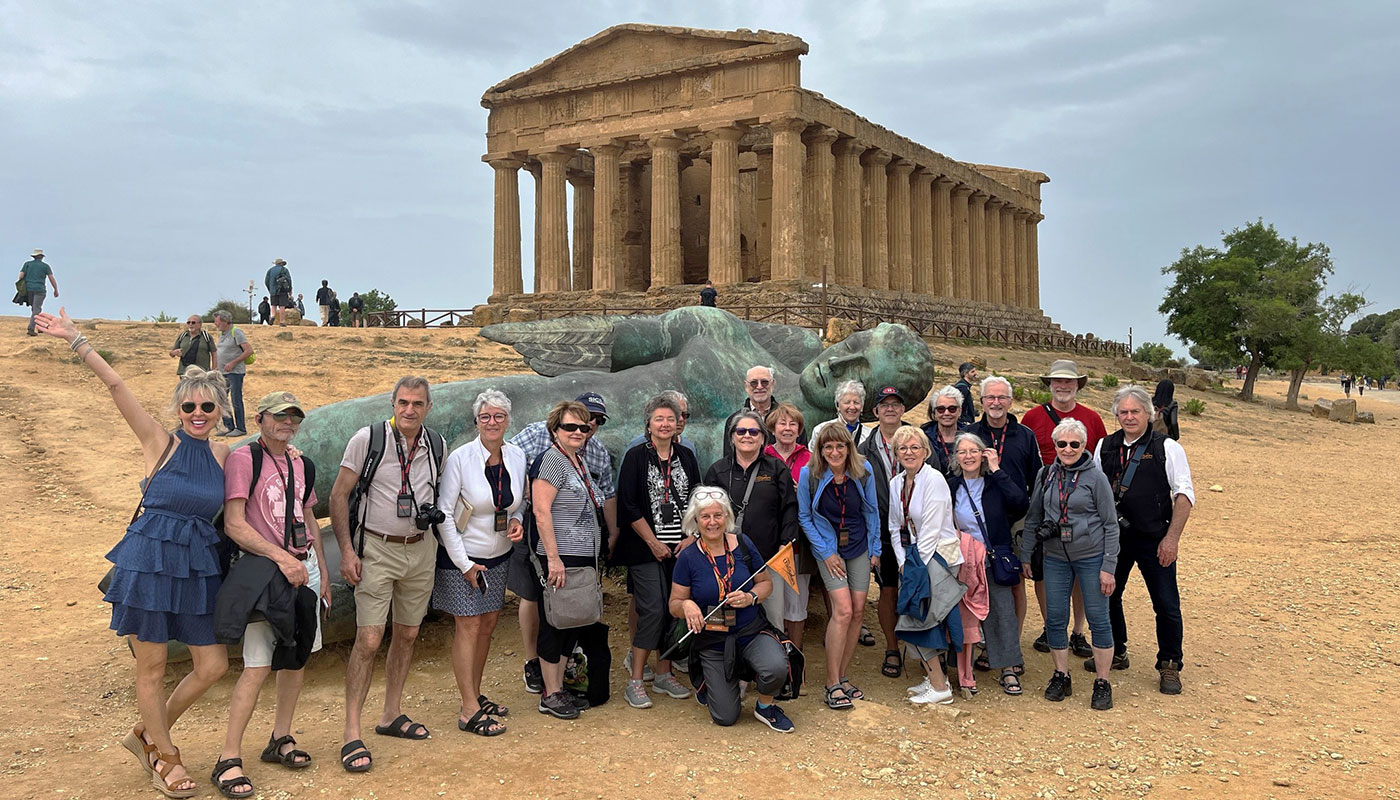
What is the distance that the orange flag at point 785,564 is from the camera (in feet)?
16.1

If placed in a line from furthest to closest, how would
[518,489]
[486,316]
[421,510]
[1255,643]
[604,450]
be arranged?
[486,316] → [1255,643] → [604,450] → [518,489] → [421,510]

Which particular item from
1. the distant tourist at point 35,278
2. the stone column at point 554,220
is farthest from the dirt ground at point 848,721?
the stone column at point 554,220

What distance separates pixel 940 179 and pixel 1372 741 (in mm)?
39581

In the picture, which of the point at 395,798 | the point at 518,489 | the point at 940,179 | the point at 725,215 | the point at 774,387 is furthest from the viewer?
the point at 940,179

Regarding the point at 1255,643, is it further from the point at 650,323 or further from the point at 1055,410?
the point at 650,323

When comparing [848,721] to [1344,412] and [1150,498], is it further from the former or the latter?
[1344,412]

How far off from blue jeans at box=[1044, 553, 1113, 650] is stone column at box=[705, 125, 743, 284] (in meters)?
27.4

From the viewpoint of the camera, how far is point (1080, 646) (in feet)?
20.2

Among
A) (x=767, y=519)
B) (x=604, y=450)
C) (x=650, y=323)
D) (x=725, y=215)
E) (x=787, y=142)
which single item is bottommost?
(x=767, y=519)

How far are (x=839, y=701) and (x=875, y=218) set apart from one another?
33.3 m

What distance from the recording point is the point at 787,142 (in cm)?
3138

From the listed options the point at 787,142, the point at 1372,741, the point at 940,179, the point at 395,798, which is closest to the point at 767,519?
the point at 395,798

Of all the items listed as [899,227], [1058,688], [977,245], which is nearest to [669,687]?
[1058,688]

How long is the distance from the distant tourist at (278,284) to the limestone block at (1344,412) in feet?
99.4
